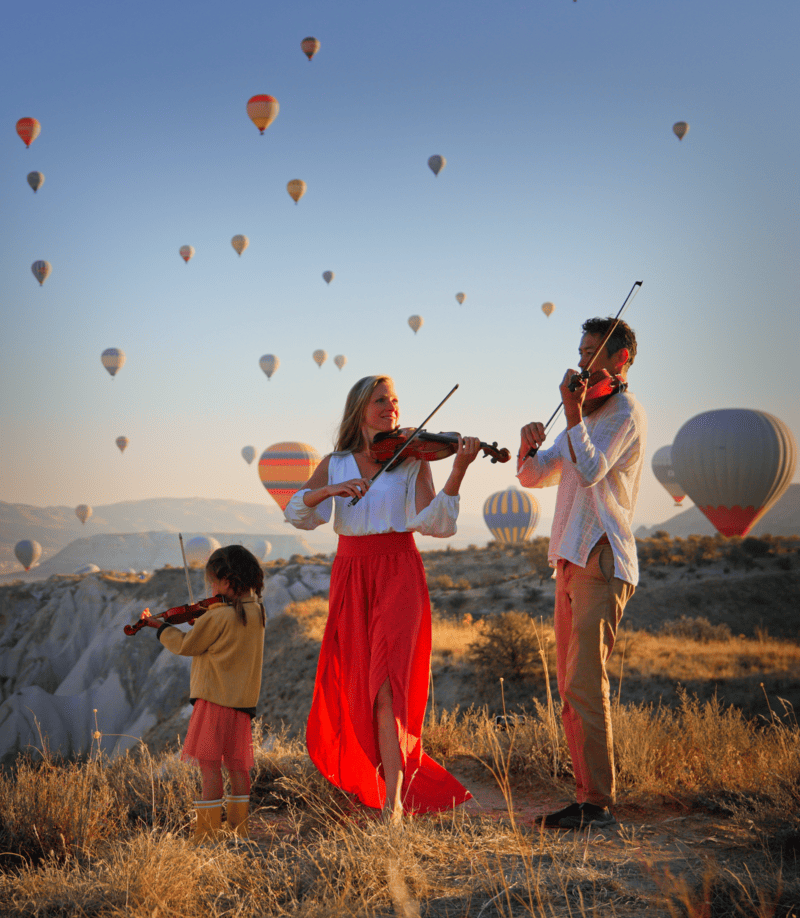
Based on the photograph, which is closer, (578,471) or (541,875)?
(541,875)

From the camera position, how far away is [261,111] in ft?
105

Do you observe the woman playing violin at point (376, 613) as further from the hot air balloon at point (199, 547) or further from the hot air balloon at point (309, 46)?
the hot air balloon at point (199, 547)

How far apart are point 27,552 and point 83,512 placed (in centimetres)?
648

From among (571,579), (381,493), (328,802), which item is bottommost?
(328,802)

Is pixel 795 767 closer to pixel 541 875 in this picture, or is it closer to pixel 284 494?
pixel 541 875

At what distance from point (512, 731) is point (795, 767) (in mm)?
1842

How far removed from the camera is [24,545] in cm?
6309

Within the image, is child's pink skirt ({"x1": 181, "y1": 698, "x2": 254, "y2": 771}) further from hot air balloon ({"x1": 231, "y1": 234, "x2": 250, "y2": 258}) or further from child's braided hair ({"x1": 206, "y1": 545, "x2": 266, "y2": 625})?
hot air balloon ({"x1": 231, "y1": 234, "x2": 250, "y2": 258})

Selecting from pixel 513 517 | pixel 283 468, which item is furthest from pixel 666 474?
pixel 283 468

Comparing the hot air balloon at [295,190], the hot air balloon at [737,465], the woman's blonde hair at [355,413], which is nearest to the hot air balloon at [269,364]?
the hot air balloon at [295,190]

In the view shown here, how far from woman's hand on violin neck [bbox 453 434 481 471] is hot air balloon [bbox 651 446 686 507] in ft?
175

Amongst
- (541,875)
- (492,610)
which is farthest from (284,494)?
(541,875)

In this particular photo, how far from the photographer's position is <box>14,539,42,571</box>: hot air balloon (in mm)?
62812

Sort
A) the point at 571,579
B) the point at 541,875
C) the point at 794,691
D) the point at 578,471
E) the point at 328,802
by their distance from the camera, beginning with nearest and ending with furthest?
the point at 541,875, the point at 578,471, the point at 571,579, the point at 328,802, the point at 794,691
